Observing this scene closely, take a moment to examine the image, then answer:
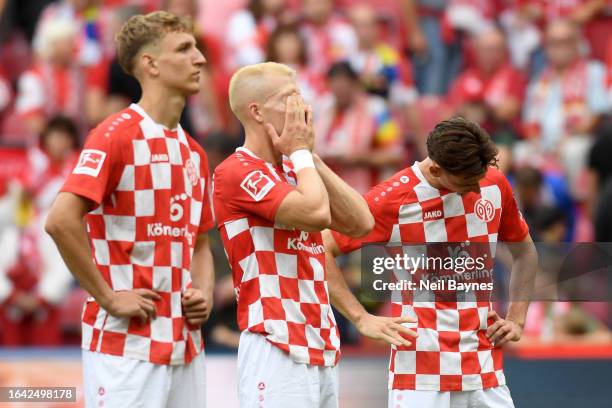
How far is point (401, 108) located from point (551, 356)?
3849mm

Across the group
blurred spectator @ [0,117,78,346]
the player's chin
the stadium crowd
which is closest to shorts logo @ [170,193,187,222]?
the player's chin

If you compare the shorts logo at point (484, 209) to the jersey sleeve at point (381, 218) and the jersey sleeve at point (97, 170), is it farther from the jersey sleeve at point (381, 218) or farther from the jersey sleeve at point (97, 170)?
the jersey sleeve at point (97, 170)

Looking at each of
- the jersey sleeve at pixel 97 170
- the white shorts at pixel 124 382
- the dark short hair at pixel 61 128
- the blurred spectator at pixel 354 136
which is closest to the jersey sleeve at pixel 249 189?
the jersey sleeve at pixel 97 170

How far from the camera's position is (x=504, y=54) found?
11.4 meters

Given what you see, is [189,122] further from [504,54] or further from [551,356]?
[551,356]

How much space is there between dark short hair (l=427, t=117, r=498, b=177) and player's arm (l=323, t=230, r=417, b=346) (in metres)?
0.64

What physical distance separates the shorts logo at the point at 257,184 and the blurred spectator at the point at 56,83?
6.17 metres

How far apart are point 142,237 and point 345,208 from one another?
3.13ft

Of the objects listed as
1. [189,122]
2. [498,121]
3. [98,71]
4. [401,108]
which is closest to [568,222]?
[498,121]

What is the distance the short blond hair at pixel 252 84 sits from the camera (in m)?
4.66

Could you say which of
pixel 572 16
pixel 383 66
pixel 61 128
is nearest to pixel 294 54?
pixel 383 66

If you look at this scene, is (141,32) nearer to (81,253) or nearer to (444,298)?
(81,253)

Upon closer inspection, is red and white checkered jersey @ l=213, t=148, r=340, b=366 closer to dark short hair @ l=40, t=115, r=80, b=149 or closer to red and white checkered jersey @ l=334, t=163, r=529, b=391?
red and white checkered jersey @ l=334, t=163, r=529, b=391

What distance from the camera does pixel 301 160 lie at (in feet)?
14.6
